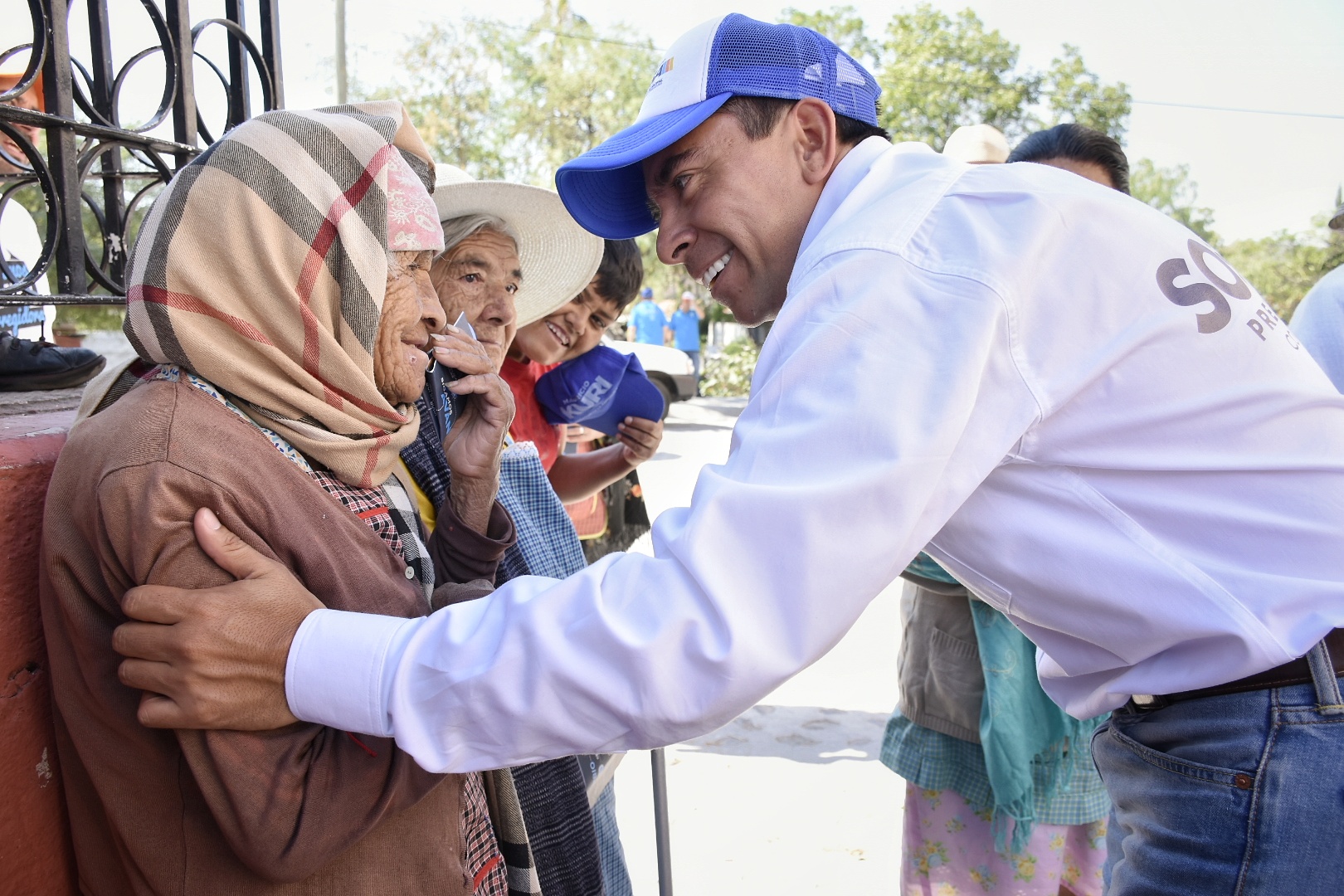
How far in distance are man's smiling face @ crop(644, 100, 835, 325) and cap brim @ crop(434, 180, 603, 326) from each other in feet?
3.29

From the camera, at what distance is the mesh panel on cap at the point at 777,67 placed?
1.58 m

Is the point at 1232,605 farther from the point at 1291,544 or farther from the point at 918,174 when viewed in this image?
the point at 918,174

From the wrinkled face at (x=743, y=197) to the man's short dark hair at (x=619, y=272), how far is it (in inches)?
54.2

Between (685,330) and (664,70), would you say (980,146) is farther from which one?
(685,330)

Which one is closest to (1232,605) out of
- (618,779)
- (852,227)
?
(852,227)

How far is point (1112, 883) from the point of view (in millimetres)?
1507

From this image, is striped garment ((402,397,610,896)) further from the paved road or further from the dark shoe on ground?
Answer: the paved road

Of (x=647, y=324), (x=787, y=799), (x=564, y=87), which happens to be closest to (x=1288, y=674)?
(x=787, y=799)

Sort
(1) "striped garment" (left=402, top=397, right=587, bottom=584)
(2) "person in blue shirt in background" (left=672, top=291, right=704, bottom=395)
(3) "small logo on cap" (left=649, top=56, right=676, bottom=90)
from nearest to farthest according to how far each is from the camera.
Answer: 1. (3) "small logo on cap" (left=649, top=56, right=676, bottom=90)
2. (1) "striped garment" (left=402, top=397, right=587, bottom=584)
3. (2) "person in blue shirt in background" (left=672, top=291, right=704, bottom=395)

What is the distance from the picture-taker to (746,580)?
110 centimetres

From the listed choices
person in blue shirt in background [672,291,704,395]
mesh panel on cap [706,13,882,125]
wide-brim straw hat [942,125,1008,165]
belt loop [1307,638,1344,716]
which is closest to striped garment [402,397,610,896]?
mesh panel on cap [706,13,882,125]

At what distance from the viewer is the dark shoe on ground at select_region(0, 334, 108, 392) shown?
1911mm

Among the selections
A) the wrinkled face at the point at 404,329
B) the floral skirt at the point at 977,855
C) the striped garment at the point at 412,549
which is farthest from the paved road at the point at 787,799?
the wrinkled face at the point at 404,329

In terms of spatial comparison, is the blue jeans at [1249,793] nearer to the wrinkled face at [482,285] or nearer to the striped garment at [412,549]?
the striped garment at [412,549]
